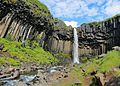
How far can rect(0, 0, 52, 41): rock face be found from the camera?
2950 inches

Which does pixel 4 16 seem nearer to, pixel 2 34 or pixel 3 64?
pixel 2 34

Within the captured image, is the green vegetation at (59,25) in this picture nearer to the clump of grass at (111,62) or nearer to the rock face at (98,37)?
the rock face at (98,37)

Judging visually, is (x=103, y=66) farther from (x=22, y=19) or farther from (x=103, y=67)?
(x=22, y=19)

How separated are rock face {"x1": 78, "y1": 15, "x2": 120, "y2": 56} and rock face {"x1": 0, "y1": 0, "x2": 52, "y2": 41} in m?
13.9

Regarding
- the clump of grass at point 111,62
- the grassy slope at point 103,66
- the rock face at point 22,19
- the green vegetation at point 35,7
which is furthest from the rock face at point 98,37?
the clump of grass at point 111,62

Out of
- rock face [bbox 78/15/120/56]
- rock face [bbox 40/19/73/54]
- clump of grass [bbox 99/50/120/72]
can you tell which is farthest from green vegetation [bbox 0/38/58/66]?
clump of grass [bbox 99/50/120/72]

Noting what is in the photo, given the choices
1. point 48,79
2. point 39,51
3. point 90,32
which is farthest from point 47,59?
point 48,79

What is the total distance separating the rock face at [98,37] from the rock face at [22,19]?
13.9m

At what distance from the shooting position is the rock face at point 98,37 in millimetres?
92188

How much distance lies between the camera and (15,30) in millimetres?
78812

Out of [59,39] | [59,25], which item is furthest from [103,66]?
[59,25]

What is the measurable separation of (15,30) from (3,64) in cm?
2760

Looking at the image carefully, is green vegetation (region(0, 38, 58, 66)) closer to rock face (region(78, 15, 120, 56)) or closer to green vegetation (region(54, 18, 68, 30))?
green vegetation (region(54, 18, 68, 30))

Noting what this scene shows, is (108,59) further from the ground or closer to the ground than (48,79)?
further from the ground
